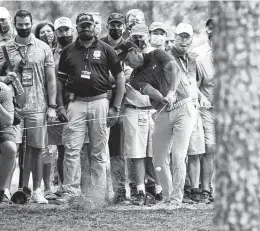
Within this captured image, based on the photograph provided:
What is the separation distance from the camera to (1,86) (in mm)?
11984

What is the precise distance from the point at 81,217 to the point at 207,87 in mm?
3456

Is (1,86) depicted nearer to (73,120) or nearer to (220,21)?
(73,120)

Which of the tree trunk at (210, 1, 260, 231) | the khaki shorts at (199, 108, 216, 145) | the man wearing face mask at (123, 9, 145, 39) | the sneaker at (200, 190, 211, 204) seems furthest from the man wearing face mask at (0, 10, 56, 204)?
the tree trunk at (210, 1, 260, 231)

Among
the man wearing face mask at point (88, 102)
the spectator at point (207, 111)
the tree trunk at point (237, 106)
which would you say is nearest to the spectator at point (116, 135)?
the man wearing face mask at point (88, 102)

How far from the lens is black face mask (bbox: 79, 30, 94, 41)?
1227 cm

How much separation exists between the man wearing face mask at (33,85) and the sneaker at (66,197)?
237 mm

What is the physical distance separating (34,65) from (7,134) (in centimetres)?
98

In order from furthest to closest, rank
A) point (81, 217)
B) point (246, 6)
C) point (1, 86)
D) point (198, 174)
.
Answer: point (198, 174), point (1, 86), point (81, 217), point (246, 6)

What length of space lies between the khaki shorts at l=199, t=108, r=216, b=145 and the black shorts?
279 centimetres

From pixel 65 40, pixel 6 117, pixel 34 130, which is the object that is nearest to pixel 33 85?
pixel 34 130

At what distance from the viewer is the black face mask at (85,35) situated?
1227 centimetres

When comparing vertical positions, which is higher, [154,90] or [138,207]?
[154,90]

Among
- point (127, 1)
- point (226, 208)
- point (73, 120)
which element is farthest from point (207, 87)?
point (226, 208)

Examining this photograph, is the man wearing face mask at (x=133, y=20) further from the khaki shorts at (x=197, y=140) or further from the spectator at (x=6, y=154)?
the spectator at (x=6, y=154)
